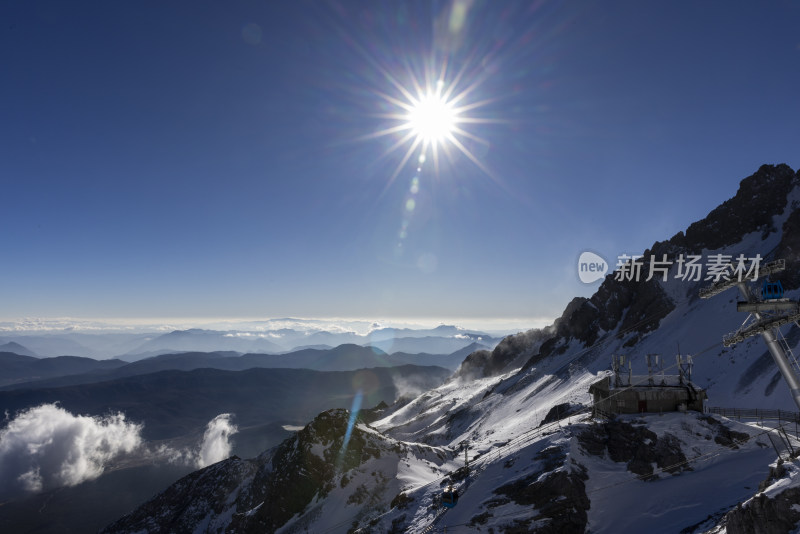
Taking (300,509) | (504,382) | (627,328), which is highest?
(627,328)

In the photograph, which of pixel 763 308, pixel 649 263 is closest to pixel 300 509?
pixel 763 308

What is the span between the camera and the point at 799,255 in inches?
3531

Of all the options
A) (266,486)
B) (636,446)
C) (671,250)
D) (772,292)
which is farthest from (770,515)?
(671,250)

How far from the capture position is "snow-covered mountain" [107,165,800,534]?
28359 millimetres

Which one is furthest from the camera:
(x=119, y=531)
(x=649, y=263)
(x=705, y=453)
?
(x=649, y=263)

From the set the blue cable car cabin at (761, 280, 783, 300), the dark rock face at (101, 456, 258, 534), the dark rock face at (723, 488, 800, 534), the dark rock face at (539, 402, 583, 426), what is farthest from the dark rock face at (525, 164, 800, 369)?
the dark rock face at (723, 488, 800, 534)

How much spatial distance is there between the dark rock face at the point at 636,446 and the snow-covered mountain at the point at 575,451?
0.11 metres

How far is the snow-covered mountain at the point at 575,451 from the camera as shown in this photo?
28.4m

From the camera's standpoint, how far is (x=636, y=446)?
33750 millimetres

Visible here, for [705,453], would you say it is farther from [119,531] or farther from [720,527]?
[119,531]

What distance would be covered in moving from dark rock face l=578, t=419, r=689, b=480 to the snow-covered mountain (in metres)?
0.11

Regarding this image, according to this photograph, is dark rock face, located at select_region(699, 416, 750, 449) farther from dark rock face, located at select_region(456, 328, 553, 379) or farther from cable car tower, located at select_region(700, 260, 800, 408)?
dark rock face, located at select_region(456, 328, 553, 379)

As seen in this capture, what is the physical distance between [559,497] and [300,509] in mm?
47863

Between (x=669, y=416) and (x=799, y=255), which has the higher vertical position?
(x=799, y=255)
